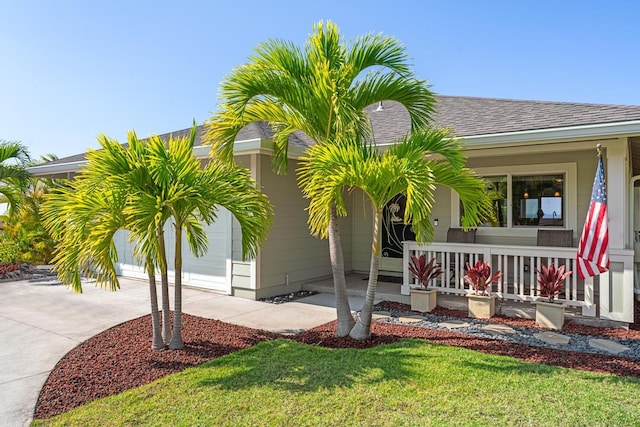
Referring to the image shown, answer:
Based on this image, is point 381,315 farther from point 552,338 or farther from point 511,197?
point 511,197

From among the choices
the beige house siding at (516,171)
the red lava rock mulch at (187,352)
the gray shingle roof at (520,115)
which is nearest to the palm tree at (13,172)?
the red lava rock mulch at (187,352)

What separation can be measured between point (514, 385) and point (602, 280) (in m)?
3.06

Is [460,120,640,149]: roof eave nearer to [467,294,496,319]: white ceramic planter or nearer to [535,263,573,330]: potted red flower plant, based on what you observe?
[535,263,573,330]: potted red flower plant

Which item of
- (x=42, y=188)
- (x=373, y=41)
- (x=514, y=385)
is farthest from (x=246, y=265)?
(x=42, y=188)

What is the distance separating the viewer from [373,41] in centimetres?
471

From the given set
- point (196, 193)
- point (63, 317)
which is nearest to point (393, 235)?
point (196, 193)

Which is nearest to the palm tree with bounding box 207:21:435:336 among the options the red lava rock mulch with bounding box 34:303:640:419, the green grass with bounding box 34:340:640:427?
the red lava rock mulch with bounding box 34:303:640:419

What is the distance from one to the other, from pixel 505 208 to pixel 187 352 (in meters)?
6.18

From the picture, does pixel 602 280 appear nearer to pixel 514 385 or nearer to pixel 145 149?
pixel 514 385

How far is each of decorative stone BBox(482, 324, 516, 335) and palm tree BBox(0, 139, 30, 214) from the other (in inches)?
450

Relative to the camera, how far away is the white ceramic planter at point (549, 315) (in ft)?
17.9

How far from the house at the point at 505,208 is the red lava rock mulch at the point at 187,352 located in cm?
104

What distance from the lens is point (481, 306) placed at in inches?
239

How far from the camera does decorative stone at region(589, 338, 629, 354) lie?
4.61 metres
